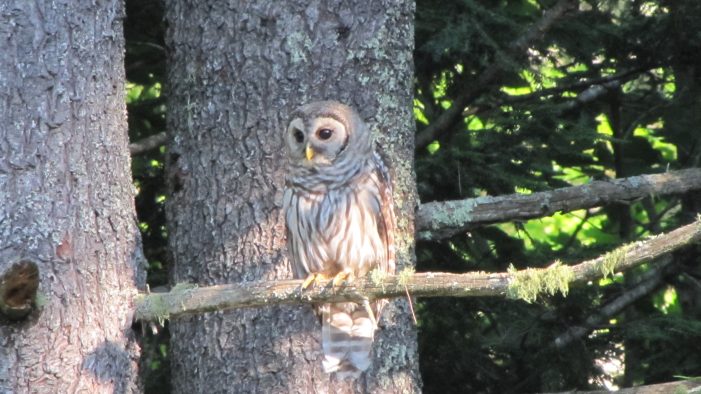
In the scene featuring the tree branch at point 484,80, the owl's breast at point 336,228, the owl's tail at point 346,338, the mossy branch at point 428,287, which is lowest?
the owl's tail at point 346,338

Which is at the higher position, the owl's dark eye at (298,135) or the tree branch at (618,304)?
the owl's dark eye at (298,135)

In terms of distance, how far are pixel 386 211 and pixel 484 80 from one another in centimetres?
134

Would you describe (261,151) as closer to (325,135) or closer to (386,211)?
(325,135)

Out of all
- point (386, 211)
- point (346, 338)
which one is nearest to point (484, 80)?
point (386, 211)

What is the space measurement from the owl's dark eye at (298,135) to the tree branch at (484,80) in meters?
1.35

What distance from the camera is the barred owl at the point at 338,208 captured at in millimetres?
5180

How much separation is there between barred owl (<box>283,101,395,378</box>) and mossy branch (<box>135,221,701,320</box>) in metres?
1.14

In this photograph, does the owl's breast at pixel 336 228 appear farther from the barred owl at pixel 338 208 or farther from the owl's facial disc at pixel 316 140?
the owl's facial disc at pixel 316 140

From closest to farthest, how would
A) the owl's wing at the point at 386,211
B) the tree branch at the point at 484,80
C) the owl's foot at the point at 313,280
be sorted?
the owl's foot at the point at 313,280
the owl's wing at the point at 386,211
the tree branch at the point at 484,80

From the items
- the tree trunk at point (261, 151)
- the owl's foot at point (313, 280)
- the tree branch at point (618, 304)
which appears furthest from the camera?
the tree branch at point (618, 304)

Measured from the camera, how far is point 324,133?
17.5 ft

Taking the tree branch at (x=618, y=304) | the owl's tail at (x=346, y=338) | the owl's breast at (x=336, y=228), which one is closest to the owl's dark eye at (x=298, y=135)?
the owl's breast at (x=336, y=228)

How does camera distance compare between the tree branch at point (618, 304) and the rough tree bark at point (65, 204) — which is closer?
the rough tree bark at point (65, 204)

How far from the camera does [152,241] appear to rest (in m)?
6.76
